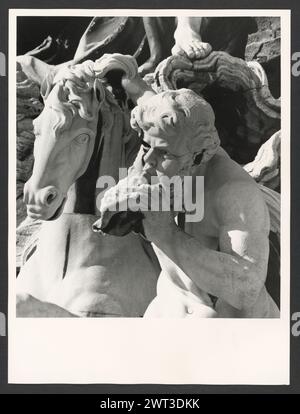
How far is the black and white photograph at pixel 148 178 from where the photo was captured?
2.90m

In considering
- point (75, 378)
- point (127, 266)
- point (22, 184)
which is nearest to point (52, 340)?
point (75, 378)

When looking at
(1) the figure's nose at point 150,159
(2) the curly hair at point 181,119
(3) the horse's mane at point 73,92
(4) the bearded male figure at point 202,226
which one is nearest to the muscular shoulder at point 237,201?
(4) the bearded male figure at point 202,226

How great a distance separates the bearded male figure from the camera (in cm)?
286

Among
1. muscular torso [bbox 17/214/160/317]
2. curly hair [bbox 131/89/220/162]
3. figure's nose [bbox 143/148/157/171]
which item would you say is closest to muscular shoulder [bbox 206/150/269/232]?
curly hair [bbox 131/89/220/162]

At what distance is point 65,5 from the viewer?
9.81ft

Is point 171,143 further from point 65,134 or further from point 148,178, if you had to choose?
point 65,134

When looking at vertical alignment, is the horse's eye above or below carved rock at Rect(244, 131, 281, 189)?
above

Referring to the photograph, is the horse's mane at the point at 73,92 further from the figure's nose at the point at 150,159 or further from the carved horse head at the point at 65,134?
the figure's nose at the point at 150,159

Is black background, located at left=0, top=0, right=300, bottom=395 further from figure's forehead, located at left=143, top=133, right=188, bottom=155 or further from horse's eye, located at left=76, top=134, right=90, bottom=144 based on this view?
figure's forehead, located at left=143, top=133, right=188, bottom=155

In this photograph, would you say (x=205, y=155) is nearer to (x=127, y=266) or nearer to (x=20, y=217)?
(x=127, y=266)

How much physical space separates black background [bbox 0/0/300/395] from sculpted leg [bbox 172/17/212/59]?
0.24ft

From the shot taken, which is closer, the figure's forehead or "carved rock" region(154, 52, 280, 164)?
the figure's forehead
